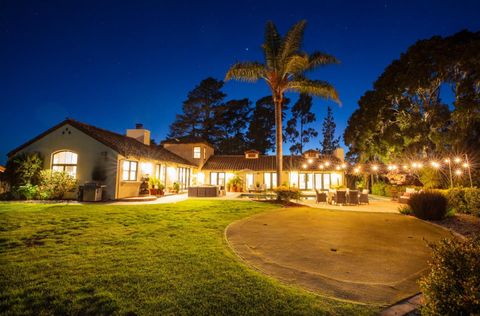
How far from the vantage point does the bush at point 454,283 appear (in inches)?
82.7

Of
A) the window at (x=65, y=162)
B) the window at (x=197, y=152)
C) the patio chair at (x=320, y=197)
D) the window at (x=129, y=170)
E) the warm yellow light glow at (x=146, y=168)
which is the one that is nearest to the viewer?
the window at (x=65, y=162)

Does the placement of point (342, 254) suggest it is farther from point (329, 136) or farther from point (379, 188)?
point (329, 136)

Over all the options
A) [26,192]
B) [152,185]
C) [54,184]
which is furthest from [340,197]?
[26,192]

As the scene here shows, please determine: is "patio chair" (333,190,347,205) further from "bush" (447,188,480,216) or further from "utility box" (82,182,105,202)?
"utility box" (82,182,105,202)

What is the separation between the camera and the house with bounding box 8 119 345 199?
50.6 ft

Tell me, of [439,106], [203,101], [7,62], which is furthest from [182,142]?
[7,62]

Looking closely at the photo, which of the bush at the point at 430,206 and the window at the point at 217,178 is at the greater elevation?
the window at the point at 217,178

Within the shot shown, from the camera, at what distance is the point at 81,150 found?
1567 cm

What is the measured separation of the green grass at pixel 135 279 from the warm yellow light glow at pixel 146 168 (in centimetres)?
1195

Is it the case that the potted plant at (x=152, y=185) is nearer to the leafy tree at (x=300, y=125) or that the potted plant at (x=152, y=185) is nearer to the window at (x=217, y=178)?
the window at (x=217, y=178)

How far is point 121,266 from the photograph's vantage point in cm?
409

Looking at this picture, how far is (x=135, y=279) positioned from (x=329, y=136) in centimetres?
5046

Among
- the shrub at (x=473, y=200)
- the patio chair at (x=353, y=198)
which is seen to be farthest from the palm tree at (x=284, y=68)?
the shrub at (x=473, y=200)

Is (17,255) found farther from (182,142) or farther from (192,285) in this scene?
(182,142)
